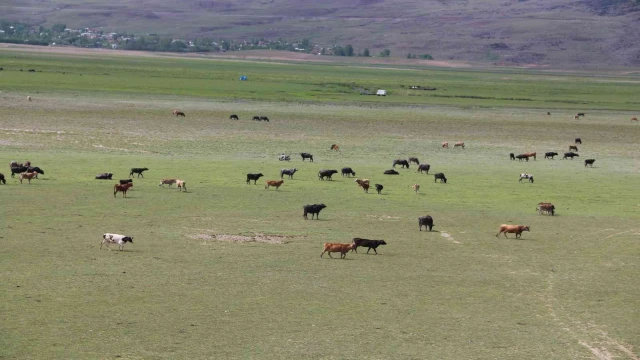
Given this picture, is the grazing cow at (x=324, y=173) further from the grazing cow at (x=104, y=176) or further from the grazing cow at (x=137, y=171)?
the grazing cow at (x=104, y=176)

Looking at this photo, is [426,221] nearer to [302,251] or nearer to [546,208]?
[302,251]

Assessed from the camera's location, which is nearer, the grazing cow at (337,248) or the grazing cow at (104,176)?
the grazing cow at (337,248)

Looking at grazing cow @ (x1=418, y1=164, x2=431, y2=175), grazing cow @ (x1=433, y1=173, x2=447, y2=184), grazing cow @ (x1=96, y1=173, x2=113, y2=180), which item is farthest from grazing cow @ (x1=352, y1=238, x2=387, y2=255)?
grazing cow @ (x1=418, y1=164, x2=431, y2=175)

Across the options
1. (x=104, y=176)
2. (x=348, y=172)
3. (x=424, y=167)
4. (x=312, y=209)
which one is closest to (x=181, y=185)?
(x=104, y=176)

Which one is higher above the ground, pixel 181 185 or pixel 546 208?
pixel 546 208

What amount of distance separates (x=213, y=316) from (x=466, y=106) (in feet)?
225

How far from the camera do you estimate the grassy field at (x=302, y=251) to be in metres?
17.5

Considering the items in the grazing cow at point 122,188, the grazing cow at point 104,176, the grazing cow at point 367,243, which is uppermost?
the grazing cow at point 367,243

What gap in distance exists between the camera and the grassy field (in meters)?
17.5

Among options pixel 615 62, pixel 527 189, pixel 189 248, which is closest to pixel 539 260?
pixel 189 248

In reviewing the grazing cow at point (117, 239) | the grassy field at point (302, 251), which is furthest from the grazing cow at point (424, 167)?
the grazing cow at point (117, 239)

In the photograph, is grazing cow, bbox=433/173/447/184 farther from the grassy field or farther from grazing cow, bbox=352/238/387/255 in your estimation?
grazing cow, bbox=352/238/387/255

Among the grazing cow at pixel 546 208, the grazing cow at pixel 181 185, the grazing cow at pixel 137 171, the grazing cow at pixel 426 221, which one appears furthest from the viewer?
the grazing cow at pixel 137 171

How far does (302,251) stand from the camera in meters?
24.6
